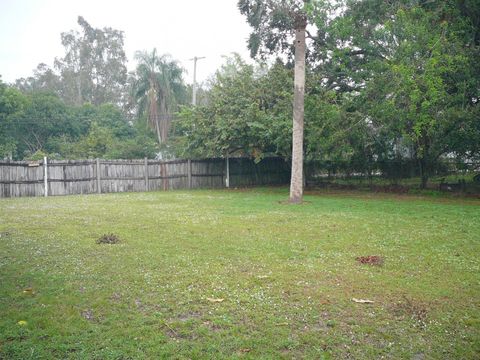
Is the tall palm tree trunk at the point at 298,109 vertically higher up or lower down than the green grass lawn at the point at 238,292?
higher up

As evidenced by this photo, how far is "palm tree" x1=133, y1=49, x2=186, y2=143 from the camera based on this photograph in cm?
3925

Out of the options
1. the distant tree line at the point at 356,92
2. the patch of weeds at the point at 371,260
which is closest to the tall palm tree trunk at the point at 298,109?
the distant tree line at the point at 356,92

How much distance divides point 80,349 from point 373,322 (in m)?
2.82

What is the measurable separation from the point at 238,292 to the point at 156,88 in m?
36.8

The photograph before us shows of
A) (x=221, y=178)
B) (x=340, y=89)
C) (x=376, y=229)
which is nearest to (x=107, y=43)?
(x=221, y=178)

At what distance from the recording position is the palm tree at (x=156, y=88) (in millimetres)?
39250

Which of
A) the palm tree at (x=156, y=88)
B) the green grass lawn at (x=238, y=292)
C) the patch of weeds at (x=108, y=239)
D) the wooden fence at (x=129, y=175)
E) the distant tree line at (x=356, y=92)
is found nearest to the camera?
the green grass lawn at (x=238, y=292)

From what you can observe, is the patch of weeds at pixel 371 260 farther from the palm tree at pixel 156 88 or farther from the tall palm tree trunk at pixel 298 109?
the palm tree at pixel 156 88

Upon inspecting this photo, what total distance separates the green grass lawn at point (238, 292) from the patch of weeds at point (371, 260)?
0.40 ft

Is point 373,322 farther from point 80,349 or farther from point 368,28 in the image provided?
point 368,28

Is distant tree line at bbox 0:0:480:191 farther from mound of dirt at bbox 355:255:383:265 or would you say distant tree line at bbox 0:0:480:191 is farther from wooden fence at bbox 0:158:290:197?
mound of dirt at bbox 355:255:383:265

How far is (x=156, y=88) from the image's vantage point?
39.6 m

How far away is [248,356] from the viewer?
358 cm

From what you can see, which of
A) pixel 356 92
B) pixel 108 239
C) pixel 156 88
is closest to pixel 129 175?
pixel 356 92
